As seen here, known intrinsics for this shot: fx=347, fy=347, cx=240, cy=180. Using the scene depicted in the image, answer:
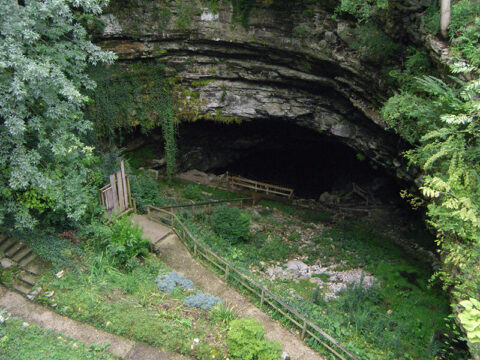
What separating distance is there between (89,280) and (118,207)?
3.75m

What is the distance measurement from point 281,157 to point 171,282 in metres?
17.5

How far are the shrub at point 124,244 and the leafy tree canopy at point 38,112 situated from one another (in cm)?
123

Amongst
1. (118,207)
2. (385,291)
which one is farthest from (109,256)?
(385,291)

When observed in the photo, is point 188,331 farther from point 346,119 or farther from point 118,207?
point 346,119

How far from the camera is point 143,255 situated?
10.7 m

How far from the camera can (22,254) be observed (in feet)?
31.3

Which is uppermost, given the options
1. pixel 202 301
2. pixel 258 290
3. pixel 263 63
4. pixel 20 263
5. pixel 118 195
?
pixel 263 63

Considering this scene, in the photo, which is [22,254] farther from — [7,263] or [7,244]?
[7,244]

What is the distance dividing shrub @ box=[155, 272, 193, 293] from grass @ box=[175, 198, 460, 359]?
186 centimetres

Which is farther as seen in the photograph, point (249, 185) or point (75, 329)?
point (249, 185)

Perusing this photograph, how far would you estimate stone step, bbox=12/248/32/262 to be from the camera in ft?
31.0

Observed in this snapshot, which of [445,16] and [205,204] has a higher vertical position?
[445,16]

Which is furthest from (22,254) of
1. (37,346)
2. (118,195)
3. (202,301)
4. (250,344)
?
(250,344)

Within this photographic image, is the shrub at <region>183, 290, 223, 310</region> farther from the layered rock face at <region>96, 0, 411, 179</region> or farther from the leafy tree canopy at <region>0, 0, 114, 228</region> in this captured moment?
the layered rock face at <region>96, 0, 411, 179</region>
